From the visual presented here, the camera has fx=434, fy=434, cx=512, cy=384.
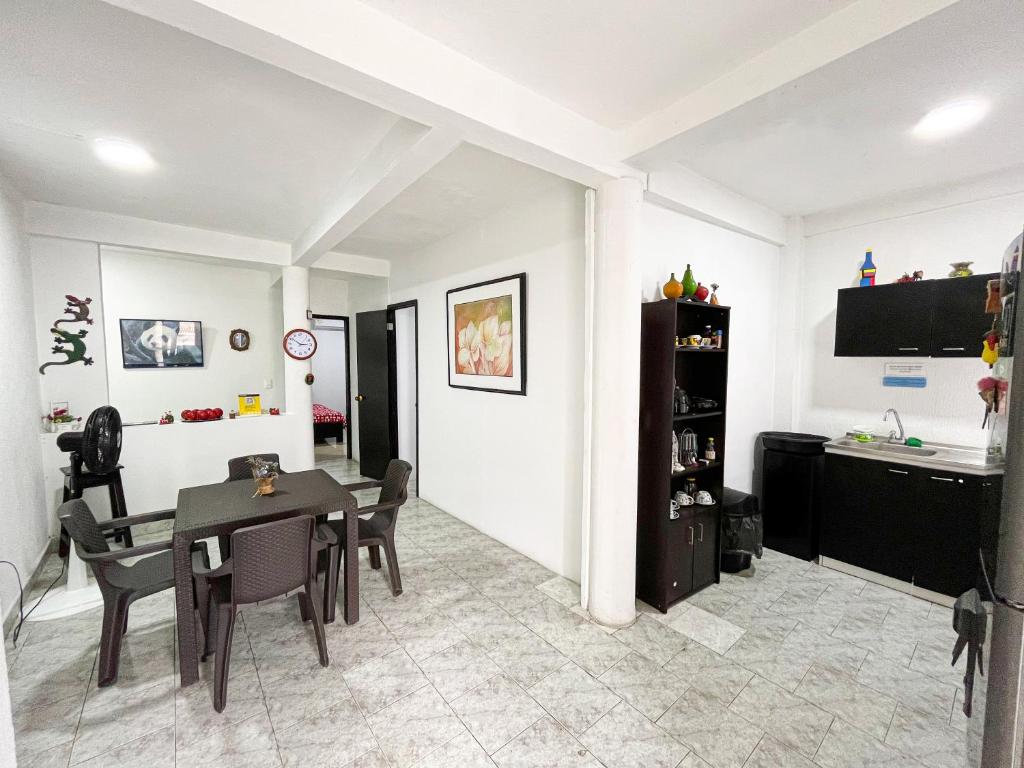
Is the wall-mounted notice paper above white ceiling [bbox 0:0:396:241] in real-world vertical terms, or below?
below

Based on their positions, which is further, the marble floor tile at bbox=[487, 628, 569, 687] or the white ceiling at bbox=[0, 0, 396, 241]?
the marble floor tile at bbox=[487, 628, 569, 687]

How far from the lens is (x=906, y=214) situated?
10.5 ft

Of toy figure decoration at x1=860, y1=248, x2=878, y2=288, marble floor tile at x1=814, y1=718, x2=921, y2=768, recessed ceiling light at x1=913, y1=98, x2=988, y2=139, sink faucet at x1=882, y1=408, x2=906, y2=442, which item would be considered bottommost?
marble floor tile at x1=814, y1=718, x2=921, y2=768

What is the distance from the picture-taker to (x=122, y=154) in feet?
8.20

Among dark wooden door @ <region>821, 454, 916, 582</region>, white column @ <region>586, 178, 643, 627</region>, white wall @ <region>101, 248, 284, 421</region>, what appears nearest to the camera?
white column @ <region>586, 178, 643, 627</region>

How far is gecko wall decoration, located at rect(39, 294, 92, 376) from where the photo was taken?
355cm

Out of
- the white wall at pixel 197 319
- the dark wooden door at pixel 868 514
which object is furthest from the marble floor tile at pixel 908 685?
the white wall at pixel 197 319

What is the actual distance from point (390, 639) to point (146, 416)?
15.3 ft

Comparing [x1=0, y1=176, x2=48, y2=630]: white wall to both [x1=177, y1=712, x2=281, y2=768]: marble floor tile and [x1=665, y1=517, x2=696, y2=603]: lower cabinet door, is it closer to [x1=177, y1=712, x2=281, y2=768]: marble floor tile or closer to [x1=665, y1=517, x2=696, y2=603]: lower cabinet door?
[x1=177, y1=712, x2=281, y2=768]: marble floor tile

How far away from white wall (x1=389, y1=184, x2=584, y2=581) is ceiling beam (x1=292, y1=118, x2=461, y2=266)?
3.18 ft

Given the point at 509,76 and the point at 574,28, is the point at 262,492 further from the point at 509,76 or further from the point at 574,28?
the point at 574,28

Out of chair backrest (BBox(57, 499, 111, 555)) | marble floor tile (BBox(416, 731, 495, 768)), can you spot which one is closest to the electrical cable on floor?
chair backrest (BBox(57, 499, 111, 555))

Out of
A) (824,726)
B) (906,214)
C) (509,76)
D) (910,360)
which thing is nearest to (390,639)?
(824,726)

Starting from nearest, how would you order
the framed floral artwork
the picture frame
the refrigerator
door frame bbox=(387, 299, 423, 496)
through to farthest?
1. the refrigerator
2. the framed floral artwork
3. door frame bbox=(387, 299, 423, 496)
4. the picture frame
